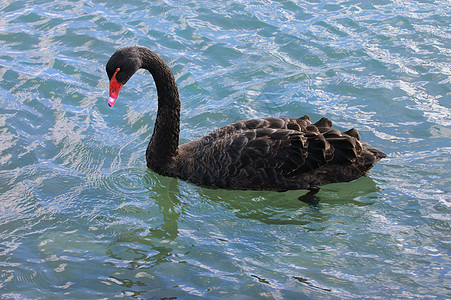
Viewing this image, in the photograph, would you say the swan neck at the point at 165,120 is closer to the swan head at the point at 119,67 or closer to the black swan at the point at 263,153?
the black swan at the point at 263,153

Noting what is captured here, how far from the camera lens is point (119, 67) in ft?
18.1

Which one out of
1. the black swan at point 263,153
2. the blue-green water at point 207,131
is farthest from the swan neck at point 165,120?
the blue-green water at point 207,131

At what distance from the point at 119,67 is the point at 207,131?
5.67ft

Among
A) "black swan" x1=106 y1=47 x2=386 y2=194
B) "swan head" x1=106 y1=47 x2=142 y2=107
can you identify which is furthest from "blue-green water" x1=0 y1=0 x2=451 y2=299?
"swan head" x1=106 y1=47 x2=142 y2=107

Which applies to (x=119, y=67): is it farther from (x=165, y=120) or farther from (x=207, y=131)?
(x=207, y=131)

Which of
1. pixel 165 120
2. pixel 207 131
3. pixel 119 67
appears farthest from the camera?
pixel 207 131

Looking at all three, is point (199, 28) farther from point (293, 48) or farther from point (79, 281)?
point (79, 281)

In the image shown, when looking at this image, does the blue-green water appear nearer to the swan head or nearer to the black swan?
the black swan

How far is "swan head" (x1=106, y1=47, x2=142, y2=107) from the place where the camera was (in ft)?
17.9

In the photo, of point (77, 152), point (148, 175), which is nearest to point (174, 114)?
point (148, 175)

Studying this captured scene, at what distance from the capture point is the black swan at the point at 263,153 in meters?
5.59

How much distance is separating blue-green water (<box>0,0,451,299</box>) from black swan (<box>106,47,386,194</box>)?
0.52ft

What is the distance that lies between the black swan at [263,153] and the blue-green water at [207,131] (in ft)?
0.52

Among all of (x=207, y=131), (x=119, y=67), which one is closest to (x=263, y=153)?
(x=207, y=131)
